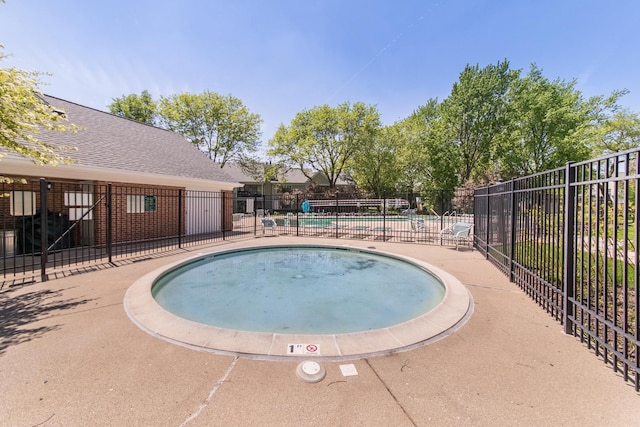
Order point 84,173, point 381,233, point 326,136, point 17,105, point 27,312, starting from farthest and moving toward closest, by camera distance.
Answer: point 326,136
point 381,233
point 84,173
point 17,105
point 27,312

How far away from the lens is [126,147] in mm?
11703

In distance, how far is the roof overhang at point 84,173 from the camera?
307 inches

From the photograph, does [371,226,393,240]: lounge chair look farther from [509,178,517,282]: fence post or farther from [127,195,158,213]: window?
[127,195,158,213]: window

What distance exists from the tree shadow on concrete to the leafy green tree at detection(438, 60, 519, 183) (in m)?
34.3

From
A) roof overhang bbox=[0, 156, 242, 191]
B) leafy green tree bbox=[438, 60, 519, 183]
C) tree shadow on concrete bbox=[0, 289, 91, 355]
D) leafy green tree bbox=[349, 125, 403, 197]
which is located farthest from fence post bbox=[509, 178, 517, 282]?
leafy green tree bbox=[438, 60, 519, 183]

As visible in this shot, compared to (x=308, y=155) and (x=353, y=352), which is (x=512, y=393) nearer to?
(x=353, y=352)

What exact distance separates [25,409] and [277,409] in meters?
2.07

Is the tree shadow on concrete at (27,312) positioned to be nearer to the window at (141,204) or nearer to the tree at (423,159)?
the window at (141,204)

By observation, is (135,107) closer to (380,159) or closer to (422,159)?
(380,159)

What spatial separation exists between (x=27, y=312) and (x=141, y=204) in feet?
25.8

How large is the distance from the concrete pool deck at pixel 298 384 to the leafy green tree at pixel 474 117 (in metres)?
32.0

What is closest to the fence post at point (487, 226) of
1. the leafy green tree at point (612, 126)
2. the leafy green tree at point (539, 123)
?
the leafy green tree at point (539, 123)

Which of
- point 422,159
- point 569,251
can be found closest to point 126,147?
point 569,251

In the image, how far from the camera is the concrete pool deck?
212 cm
